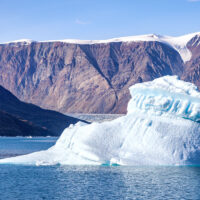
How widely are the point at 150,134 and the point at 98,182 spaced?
5.47 metres

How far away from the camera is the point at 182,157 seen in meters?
33.9

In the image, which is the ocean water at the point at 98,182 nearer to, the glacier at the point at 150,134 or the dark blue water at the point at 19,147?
the glacier at the point at 150,134

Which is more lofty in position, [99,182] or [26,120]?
[99,182]

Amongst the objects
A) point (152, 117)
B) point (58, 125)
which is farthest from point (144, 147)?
point (58, 125)

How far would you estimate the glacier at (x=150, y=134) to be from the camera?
34125 millimetres

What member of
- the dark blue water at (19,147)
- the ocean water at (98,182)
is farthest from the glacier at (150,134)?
the dark blue water at (19,147)

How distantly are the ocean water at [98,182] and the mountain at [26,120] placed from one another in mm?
102490

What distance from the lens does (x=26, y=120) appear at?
14962 centimetres

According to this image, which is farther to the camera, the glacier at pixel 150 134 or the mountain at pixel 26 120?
the mountain at pixel 26 120

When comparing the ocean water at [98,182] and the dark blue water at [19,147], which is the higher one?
the ocean water at [98,182]

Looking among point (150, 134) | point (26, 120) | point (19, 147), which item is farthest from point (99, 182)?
point (26, 120)

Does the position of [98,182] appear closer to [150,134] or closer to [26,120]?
[150,134]

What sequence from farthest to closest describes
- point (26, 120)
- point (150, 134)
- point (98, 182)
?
point (26, 120) < point (150, 134) < point (98, 182)

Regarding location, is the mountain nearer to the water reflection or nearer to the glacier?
the water reflection
